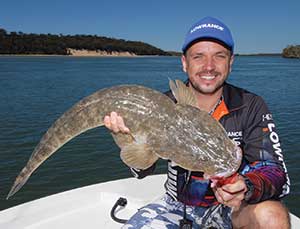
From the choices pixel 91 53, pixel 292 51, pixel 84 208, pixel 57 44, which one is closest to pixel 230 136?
pixel 84 208

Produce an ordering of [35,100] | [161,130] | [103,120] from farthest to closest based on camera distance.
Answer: [35,100], [103,120], [161,130]

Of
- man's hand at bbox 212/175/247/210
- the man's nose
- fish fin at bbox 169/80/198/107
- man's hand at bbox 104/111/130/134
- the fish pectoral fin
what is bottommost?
man's hand at bbox 212/175/247/210

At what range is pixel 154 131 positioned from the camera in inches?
123

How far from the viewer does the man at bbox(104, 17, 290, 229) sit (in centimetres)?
335

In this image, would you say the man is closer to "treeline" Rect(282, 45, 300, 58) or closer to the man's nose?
the man's nose

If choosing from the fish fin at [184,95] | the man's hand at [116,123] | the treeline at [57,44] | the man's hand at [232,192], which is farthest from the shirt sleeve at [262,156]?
the treeline at [57,44]

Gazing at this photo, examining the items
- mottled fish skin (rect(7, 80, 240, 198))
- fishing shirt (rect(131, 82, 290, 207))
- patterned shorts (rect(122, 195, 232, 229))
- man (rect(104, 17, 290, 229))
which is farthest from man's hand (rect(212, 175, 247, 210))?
patterned shorts (rect(122, 195, 232, 229))

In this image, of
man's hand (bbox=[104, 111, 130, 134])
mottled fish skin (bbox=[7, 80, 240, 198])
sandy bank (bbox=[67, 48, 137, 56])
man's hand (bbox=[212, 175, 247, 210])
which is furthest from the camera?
sandy bank (bbox=[67, 48, 137, 56])

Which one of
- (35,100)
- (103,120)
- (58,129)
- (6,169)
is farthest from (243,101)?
(35,100)

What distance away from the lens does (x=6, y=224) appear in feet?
14.7

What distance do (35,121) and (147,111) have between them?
14045 millimetres

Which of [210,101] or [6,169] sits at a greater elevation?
[210,101]

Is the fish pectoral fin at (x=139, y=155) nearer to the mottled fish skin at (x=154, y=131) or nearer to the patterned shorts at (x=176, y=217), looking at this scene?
the mottled fish skin at (x=154, y=131)

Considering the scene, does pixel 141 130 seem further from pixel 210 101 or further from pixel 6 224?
pixel 6 224
